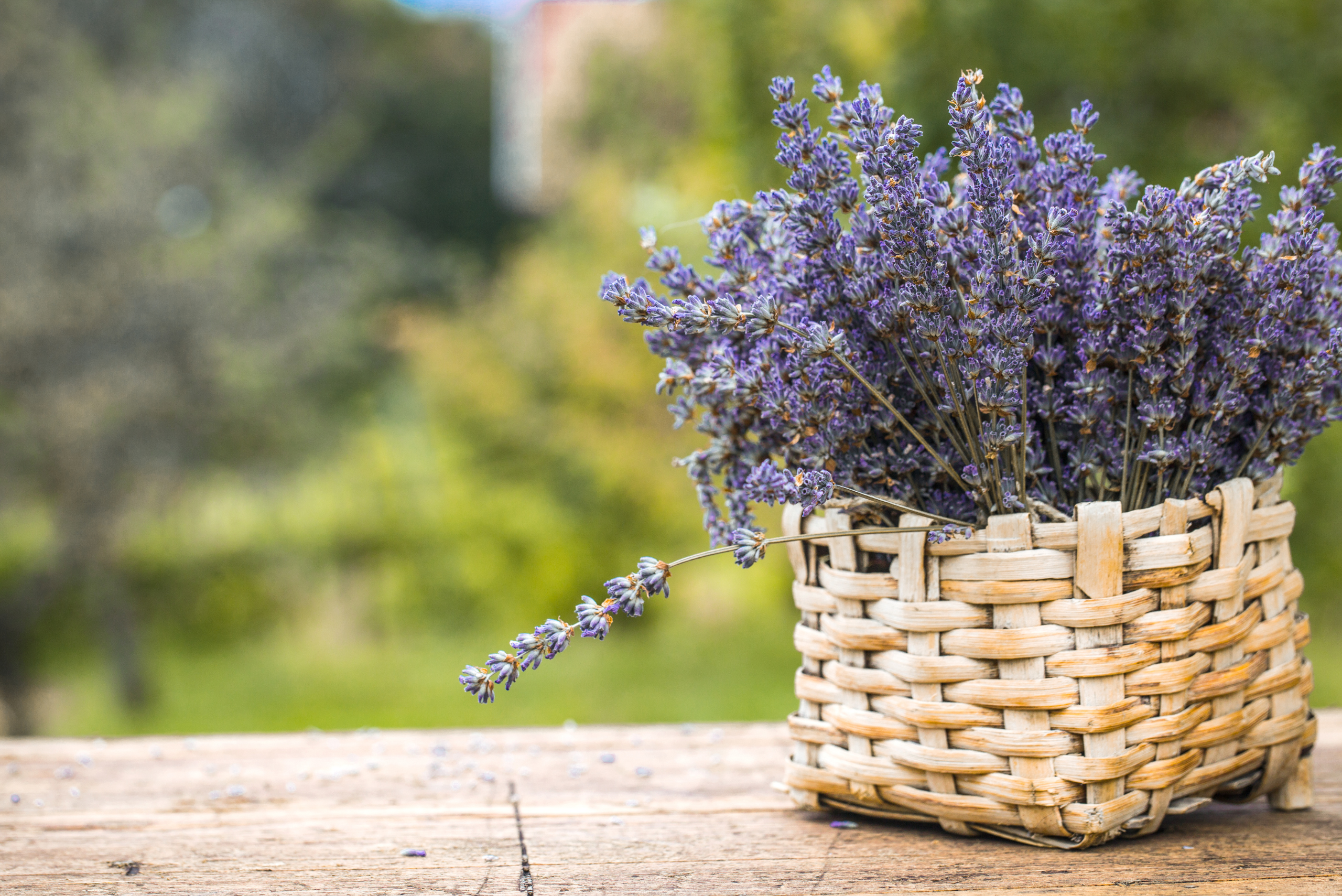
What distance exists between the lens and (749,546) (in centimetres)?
80

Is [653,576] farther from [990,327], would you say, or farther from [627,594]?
[990,327]

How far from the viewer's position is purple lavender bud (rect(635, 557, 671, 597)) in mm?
775

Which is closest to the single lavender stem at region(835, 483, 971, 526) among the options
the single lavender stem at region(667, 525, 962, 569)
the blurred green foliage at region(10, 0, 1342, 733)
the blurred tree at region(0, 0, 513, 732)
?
the single lavender stem at region(667, 525, 962, 569)

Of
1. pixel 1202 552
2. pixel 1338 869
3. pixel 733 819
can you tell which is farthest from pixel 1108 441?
pixel 733 819

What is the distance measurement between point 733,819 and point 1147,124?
2741mm

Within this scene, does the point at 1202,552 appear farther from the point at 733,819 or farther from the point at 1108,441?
the point at 733,819

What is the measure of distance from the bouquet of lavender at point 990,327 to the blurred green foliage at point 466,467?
2.28m

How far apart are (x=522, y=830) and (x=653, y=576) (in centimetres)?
36

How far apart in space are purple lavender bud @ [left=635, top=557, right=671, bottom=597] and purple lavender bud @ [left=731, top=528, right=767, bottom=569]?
0.05 metres

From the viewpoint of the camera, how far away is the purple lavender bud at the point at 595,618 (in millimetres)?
750

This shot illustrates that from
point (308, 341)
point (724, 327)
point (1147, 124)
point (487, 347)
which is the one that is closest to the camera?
point (724, 327)

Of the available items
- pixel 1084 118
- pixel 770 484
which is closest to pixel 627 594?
pixel 770 484

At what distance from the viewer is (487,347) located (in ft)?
18.0

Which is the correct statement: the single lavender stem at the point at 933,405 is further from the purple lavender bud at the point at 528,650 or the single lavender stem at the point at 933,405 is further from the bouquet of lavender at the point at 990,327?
the purple lavender bud at the point at 528,650
